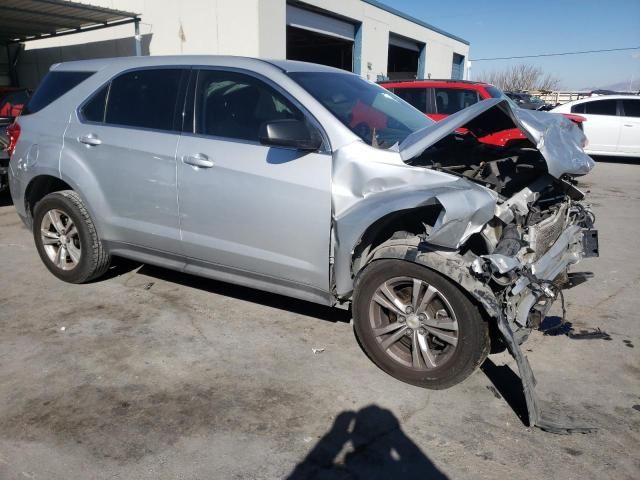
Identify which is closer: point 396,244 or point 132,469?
point 132,469

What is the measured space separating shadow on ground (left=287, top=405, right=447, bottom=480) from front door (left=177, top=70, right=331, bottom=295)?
90cm

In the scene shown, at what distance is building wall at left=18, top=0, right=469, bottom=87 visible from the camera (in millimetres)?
13172

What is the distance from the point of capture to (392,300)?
120 inches

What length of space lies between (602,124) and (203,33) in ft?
35.3

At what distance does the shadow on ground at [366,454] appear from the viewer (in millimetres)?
2393

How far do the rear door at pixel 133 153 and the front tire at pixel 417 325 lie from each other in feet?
5.17

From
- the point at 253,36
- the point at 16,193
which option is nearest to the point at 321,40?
the point at 253,36

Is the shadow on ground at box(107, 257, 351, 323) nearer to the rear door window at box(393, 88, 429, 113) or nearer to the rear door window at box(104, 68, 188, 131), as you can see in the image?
the rear door window at box(104, 68, 188, 131)

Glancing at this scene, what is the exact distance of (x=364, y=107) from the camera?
12.6 ft

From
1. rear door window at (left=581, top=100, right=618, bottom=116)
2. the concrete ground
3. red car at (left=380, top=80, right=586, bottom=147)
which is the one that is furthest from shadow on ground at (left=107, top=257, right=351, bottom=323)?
rear door window at (left=581, top=100, right=618, bottom=116)

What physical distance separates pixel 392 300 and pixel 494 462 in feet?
3.28

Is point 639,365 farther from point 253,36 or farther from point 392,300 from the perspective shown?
point 253,36

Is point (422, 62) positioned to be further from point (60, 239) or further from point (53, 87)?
point (60, 239)

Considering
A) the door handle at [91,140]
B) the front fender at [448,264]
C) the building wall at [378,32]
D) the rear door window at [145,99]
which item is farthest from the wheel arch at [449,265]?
the building wall at [378,32]
